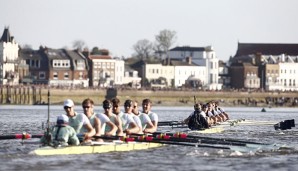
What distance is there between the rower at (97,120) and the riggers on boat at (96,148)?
396 mm

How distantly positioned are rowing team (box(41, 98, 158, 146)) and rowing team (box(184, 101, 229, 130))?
7.00 meters

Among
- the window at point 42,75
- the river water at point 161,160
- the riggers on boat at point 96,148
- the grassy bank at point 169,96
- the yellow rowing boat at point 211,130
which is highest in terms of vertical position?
the window at point 42,75

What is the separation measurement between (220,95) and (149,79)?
37311mm

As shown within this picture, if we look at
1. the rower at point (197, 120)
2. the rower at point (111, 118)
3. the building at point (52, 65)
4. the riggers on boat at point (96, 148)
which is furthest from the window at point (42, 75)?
the rower at point (111, 118)

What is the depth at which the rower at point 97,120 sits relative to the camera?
3312cm

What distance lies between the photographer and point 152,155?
34.5m

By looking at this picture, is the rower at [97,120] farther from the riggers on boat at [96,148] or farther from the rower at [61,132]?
the rower at [61,132]

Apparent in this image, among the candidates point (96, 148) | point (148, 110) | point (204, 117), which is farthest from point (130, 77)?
point (96, 148)

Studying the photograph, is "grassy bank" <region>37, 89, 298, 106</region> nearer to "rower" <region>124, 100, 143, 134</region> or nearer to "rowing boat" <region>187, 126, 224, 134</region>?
"rowing boat" <region>187, 126, 224, 134</region>

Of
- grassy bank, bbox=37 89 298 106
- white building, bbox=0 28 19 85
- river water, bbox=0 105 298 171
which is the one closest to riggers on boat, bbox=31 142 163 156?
river water, bbox=0 105 298 171

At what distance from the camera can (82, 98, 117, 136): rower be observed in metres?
33.1

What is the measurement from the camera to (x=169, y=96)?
149m

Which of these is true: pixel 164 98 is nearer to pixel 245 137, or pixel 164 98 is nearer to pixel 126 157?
pixel 245 137

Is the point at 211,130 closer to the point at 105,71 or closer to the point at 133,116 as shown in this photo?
the point at 133,116
